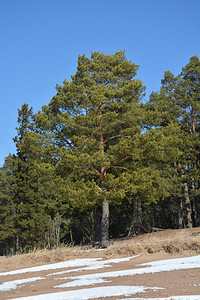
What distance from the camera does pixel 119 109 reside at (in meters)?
19.0

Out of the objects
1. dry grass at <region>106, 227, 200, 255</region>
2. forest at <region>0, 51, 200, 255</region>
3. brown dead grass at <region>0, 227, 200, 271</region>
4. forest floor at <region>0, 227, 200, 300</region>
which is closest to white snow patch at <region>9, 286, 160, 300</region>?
forest floor at <region>0, 227, 200, 300</region>

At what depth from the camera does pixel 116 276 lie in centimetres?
710

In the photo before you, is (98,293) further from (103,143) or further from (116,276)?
(103,143)

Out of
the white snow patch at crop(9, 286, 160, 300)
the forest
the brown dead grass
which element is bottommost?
the brown dead grass

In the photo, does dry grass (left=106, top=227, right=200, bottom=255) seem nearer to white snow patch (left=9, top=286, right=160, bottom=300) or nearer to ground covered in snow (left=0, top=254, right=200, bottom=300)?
ground covered in snow (left=0, top=254, right=200, bottom=300)

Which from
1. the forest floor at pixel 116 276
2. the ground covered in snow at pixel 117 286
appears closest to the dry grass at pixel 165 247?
the forest floor at pixel 116 276

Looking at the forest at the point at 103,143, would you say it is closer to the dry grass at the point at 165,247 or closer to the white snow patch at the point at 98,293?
the dry grass at the point at 165,247

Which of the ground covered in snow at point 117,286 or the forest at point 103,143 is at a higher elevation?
Result: the forest at point 103,143

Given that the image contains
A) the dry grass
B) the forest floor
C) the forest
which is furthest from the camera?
the forest

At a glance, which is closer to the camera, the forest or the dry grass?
the dry grass

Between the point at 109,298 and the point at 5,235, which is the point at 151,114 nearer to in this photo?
the point at 109,298

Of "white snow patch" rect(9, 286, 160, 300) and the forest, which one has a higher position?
the forest

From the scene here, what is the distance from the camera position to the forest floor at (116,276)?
511cm

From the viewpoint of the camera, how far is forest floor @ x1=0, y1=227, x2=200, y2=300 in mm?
5110
